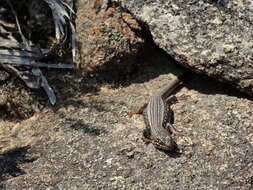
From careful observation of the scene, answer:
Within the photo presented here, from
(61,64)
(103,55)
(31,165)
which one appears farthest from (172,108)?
(31,165)

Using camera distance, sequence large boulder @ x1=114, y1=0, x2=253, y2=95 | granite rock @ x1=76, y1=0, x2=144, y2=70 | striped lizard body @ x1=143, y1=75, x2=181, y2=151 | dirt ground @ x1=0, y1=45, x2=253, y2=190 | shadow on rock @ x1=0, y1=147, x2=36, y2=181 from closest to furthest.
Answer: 1. dirt ground @ x1=0, y1=45, x2=253, y2=190
2. shadow on rock @ x1=0, y1=147, x2=36, y2=181
3. striped lizard body @ x1=143, y1=75, x2=181, y2=151
4. large boulder @ x1=114, y1=0, x2=253, y2=95
5. granite rock @ x1=76, y1=0, x2=144, y2=70

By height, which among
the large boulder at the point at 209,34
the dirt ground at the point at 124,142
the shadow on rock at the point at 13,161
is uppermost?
the large boulder at the point at 209,34

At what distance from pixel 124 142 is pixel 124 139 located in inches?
2.2

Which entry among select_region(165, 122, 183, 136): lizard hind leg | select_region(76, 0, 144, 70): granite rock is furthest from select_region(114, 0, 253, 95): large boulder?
select_region(165, 122, 183, 136): lizard hind leg

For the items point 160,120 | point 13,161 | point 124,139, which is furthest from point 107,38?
point 13,161

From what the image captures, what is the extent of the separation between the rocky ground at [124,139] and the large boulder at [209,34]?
1.73 feet

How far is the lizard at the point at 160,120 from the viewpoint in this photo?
5734 mm

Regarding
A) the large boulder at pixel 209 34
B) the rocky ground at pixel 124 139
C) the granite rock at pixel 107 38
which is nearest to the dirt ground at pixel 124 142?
the rocky ground at pixel 124 139

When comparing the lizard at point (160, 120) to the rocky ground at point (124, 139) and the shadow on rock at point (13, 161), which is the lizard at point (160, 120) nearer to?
the rocky ground at point (124, 139)

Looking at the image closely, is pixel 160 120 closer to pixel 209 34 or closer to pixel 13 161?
pixel 209 34

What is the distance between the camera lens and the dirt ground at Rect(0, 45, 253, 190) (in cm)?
539

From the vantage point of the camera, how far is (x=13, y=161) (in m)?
5.68

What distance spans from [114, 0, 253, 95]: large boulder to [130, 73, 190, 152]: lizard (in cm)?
64

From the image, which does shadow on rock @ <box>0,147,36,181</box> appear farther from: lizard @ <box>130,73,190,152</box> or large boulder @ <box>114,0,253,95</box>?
large boulder @ <box>114,0,253,95</box>
